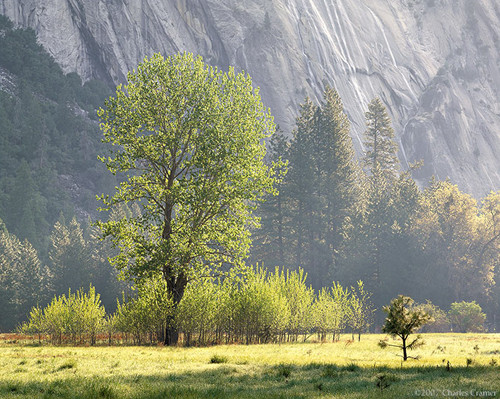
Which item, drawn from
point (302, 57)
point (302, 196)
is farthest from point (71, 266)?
point (302, 57)

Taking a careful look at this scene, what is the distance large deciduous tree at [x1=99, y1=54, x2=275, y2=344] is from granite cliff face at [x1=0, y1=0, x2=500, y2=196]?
114m

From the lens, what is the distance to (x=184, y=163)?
28922 millimetres

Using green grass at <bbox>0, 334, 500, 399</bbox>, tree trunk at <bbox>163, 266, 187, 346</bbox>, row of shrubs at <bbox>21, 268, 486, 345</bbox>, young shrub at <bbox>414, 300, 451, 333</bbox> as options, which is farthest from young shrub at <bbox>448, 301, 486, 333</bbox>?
green grass at <bbox>0, 334, 500, 399</bbox>

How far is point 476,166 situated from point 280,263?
312 ft

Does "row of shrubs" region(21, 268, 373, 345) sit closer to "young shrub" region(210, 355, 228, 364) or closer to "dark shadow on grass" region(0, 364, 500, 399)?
"young shrub" region(210, 355, 228, 364)

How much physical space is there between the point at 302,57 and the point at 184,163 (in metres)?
133

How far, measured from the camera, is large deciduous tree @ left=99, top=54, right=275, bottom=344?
91.1ft

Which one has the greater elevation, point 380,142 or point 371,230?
point 380,142

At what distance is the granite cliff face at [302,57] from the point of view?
14562 centimetres

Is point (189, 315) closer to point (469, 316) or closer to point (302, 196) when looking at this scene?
point (469, 316)

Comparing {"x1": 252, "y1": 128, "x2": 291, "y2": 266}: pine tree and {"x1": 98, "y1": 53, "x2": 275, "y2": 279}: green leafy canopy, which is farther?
{"x1": 252, "y1": 128, "x2": 291, "y2": 266}: pine tree

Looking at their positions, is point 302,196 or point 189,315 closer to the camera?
point 189,315

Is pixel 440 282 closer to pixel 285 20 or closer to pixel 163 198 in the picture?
pixel 163 198

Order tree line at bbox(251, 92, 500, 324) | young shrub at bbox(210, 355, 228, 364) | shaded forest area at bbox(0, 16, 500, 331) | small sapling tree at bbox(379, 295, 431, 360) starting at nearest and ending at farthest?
small sapling tree at bbox(379, 295, 431, 360)
young shrub at bbox(210, 355, 228, 364)
shaded forest area at bbox(0, 16, 500, 331)
tree line at bbox(251, 92, 500, 324)
